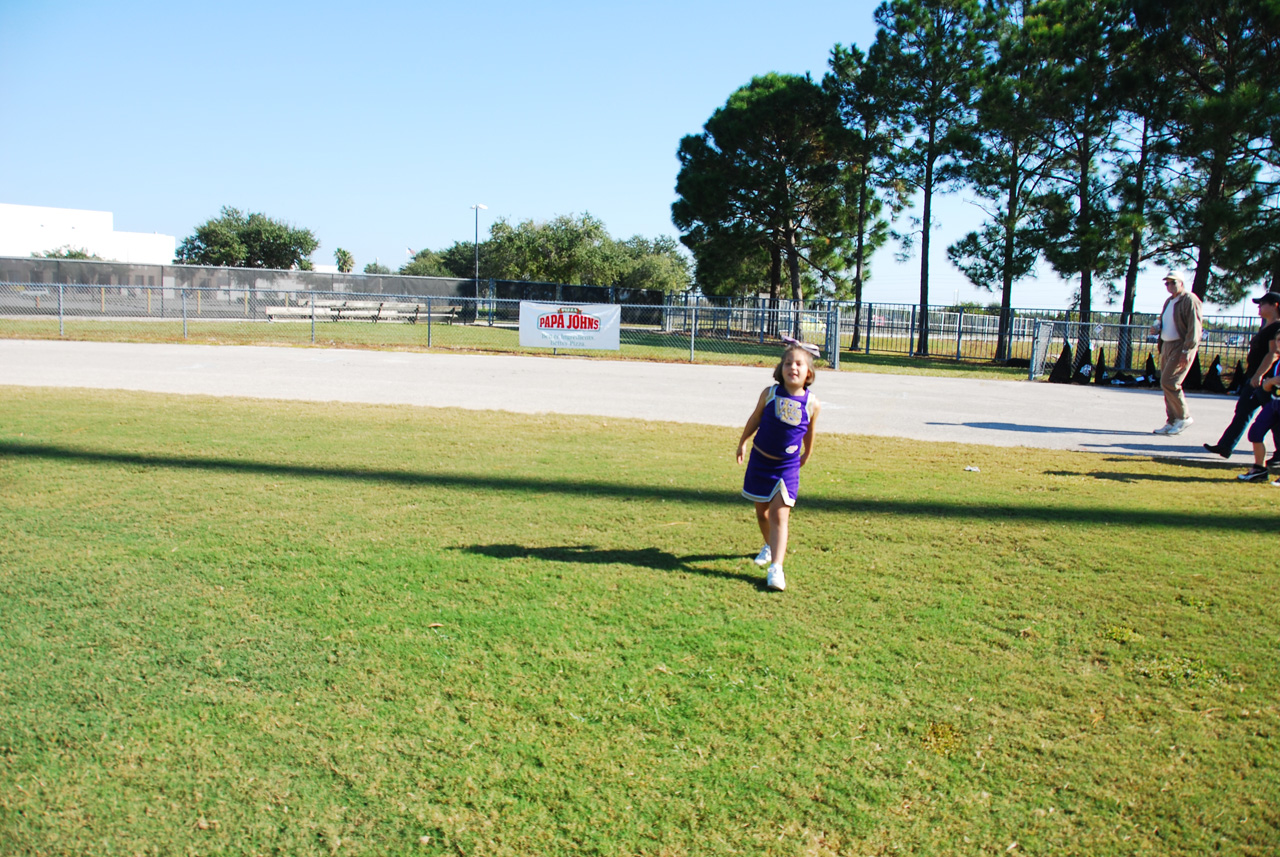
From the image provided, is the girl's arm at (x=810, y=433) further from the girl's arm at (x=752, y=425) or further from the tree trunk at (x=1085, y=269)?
the tree trunk at (x=1085, y=269)

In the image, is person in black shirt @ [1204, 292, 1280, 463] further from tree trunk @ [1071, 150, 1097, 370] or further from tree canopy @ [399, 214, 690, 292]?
tree canopy @ [399, 214, 690, 292]

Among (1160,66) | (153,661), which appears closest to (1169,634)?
(153,661)

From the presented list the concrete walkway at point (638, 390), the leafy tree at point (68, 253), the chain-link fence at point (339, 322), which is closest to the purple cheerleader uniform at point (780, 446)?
the concrete walkway at point (638, 390)

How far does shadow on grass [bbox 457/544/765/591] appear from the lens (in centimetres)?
485

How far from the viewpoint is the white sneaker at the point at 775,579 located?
4.54 meters

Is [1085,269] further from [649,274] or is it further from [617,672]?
[649,274]

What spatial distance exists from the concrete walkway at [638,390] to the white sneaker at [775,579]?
5972 mm

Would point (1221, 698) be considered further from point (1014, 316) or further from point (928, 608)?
point (1014, 316)

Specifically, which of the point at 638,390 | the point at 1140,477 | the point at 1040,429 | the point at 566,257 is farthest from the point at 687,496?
the point at 566,257

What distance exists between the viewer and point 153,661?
348 centimetres

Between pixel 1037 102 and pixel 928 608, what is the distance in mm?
25915

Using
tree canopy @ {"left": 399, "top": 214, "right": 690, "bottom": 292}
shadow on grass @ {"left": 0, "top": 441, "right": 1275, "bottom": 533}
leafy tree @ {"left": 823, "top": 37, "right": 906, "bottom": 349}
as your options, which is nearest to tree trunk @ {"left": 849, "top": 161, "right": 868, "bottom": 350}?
leafy tree @ {"left": 823, "top": 37, "right": 906, "bottom": 349}

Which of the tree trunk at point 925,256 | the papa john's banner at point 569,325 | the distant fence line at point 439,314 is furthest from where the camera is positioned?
the tree trunk at point 925,256

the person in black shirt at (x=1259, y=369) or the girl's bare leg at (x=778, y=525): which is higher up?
the person in black shirt at (x=1259, y=369)
